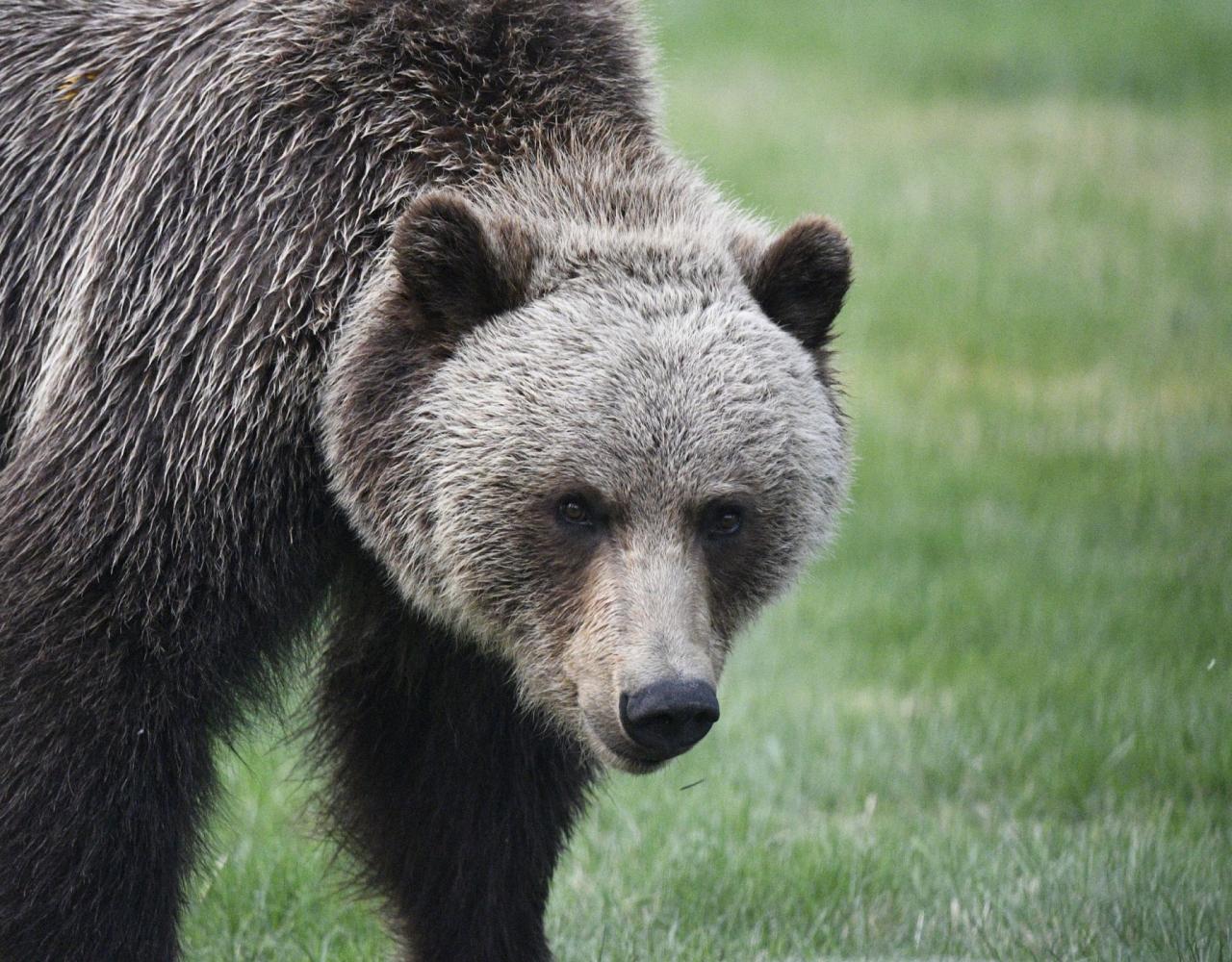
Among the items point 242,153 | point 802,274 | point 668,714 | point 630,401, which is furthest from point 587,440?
point 242,153

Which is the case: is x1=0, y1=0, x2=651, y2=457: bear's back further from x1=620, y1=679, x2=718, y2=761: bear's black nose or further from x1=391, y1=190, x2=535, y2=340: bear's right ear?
x1=620, y1=679, x2=718, y2=761: bear's black nose

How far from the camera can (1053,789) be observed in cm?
813

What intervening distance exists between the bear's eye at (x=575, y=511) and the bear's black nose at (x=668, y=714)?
0.51 m

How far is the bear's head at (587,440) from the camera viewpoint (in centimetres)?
477

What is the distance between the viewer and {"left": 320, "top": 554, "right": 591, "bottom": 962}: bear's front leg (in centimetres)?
569

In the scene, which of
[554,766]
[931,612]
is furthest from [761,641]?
[554,766]

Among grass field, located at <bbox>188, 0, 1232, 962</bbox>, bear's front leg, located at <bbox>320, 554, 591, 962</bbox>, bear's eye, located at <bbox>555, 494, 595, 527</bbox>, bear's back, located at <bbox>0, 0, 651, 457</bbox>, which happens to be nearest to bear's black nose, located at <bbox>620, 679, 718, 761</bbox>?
bear's eye, located at <bbox>555, 494, 595, 527</bbox>

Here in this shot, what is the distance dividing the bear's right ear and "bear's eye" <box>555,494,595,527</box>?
0.60 metres

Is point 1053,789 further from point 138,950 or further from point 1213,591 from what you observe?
point 138,950

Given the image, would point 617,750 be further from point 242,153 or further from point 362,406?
point 242,153

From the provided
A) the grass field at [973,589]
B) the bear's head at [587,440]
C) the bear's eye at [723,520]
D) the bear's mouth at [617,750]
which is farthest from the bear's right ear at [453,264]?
the grass field at [973,589]

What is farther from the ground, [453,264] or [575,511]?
[453,264]

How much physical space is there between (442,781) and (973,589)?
613cm

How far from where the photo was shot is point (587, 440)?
4.77m
